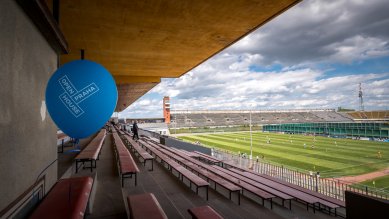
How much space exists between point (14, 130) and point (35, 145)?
0.68 m

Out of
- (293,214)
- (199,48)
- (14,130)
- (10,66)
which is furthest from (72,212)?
(199,48)

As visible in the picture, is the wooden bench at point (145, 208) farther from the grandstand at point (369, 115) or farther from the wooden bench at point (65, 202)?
the grandstand at point (369, 115)

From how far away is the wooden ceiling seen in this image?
13.6 ft

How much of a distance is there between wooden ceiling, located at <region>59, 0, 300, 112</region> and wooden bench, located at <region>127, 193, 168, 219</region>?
3170 mm

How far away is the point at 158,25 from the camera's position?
5.07 m

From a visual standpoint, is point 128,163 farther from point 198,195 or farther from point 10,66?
point 10,66

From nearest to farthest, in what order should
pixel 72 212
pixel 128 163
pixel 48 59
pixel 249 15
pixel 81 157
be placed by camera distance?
pixel 72 212 → pixel 48 59 → pixel 249 15 → pixel 81 157 → pixel 128 163

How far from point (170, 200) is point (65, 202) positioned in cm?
269

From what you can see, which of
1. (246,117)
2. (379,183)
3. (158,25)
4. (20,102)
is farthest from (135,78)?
(246,117)

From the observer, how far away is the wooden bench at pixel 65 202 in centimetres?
231

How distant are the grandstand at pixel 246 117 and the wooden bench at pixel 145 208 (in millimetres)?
71488

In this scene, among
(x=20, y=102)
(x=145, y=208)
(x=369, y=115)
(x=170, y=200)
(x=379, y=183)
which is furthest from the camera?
(x=369, y=115)

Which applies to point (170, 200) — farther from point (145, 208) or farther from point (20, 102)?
point (20, 102)

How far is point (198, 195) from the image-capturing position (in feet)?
18.1
